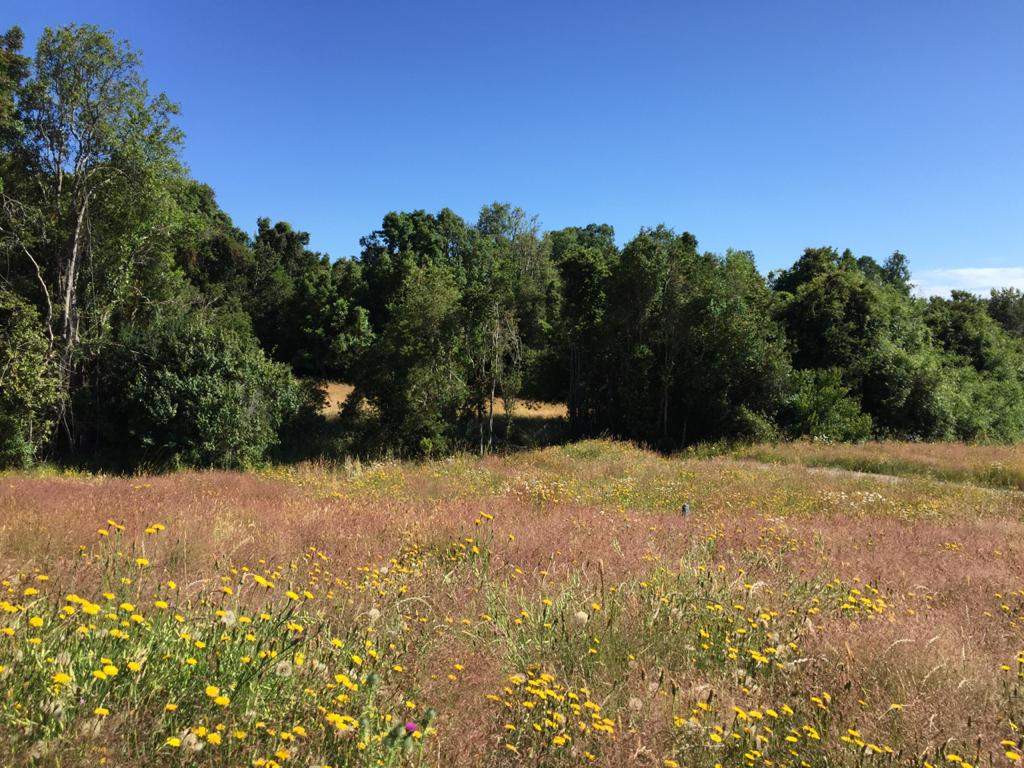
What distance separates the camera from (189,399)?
846 inches

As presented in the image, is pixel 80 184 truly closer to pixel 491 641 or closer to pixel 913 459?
pixel 491 641

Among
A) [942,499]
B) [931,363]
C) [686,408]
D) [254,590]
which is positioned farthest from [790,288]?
[254,590]

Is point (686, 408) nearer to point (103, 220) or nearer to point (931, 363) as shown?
point (931, 363)

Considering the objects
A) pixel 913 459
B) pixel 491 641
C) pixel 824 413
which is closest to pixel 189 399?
pixel 491 641

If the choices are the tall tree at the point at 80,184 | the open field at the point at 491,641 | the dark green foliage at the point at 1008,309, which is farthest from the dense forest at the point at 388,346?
the dark green foliage at the point at 1008,309

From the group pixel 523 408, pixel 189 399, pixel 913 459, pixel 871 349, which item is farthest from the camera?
pixel 523 408

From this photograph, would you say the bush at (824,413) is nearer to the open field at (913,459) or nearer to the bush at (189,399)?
the open field at (913,459)

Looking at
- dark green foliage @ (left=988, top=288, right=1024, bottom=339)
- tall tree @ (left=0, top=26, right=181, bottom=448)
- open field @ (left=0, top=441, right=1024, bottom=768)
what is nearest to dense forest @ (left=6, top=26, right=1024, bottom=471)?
tall tree @ (left=0, top=26, right=181, bottom=448)

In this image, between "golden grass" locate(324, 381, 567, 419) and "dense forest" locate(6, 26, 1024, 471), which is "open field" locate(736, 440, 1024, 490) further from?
"golden grass" locate(324, 381, 567, 419)

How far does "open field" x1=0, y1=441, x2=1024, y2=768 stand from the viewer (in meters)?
2.27

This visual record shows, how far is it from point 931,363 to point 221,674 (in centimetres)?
3034

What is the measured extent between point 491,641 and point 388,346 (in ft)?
66.5

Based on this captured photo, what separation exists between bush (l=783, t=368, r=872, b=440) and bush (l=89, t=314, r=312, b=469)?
20.6 m

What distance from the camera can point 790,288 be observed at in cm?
3531
